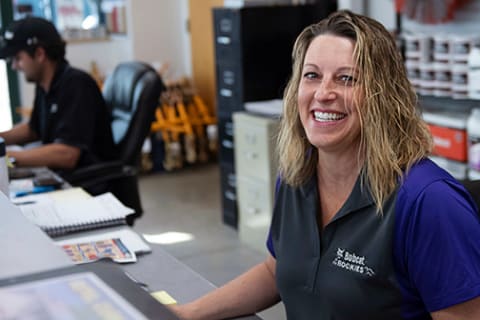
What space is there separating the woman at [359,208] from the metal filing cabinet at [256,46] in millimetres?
2743

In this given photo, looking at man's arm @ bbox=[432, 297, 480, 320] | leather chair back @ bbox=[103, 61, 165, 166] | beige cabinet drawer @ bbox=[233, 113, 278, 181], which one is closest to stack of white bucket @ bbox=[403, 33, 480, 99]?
beige cabinet drawer @ bbox=[233, 113, 278, 181]

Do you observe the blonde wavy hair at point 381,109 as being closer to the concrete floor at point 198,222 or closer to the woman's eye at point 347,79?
the woman's eye at point 347,79

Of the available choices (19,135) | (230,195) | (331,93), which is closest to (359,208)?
(331,93)

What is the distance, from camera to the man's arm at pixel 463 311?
1.50 meters

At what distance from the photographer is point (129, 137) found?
3.55 m

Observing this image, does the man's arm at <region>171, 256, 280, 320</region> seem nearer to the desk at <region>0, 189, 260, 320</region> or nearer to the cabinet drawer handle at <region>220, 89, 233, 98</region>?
the desk at <region>0, 189, 260, 320</region>

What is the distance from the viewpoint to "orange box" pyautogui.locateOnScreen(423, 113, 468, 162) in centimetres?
354

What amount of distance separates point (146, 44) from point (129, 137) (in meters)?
3.14

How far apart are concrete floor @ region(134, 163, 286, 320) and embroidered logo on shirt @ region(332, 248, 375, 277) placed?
162 cm

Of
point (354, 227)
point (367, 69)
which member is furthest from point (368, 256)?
point (367, 69)

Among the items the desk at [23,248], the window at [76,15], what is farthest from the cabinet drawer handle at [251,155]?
the desk at [23,248]

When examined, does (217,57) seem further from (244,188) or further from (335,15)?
(335,15)

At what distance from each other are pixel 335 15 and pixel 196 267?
103 inches

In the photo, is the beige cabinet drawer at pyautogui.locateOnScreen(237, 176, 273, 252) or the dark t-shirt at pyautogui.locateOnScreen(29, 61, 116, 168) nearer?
the dark t-shirt at pyautogui.locateOnScreen(29, 61, 116, 168)
